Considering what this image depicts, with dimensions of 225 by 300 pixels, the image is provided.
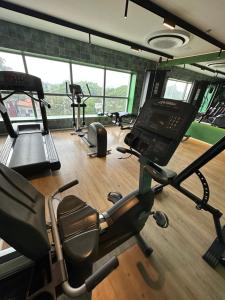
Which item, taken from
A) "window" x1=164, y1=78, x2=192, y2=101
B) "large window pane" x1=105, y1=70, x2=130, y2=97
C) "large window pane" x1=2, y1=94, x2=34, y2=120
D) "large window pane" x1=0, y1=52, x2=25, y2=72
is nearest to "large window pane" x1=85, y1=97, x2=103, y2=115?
"large window pane" x1=105, y1=70, x2=130, y2=97

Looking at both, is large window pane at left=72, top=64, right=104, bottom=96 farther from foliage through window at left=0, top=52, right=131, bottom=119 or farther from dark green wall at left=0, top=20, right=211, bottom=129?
dark green wall at left=0, top=20, right=211, bottom=129

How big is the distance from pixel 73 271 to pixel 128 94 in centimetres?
637

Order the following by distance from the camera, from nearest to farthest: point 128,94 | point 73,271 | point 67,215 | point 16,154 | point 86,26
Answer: point 73,271, point 67,215, point 16,154, point 86,26, point 128,94

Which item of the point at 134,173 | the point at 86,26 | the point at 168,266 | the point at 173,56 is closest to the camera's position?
the point at 168,266

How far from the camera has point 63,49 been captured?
13.2ft

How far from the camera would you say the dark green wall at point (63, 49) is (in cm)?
338

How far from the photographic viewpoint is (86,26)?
3223 mm

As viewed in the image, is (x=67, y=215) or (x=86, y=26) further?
(x=86, y=26)

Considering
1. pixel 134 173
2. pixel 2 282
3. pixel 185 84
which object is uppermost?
pixel 185 84

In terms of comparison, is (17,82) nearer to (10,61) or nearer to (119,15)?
(10,61)

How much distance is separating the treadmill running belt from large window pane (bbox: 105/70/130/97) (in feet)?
11.4

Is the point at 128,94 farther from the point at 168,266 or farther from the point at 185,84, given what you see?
the point at 168,266

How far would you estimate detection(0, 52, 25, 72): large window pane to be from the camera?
3.63 metres

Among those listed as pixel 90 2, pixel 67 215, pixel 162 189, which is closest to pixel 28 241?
pixel 67 215
